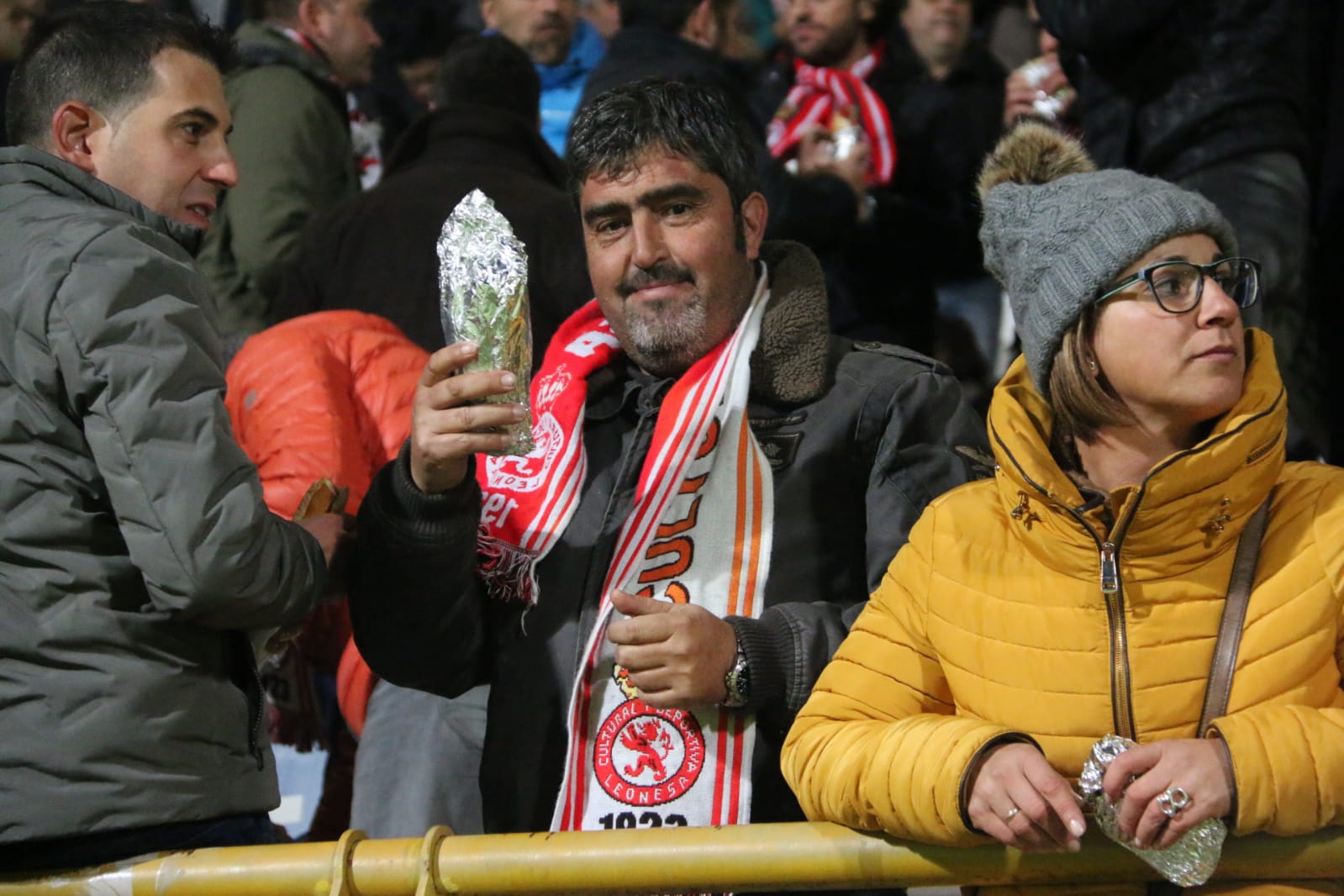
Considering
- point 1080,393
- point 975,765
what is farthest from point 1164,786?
point 1080,393

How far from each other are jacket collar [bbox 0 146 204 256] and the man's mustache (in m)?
0.88

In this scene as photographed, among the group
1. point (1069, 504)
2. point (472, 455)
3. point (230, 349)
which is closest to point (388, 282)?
point (230, 349)

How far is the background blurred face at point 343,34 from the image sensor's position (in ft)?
19.9

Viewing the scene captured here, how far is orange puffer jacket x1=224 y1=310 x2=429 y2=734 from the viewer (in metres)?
3.86

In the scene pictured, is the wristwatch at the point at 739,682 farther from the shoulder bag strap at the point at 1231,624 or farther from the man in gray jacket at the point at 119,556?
the shoulder bag strap at the point at 1231,624

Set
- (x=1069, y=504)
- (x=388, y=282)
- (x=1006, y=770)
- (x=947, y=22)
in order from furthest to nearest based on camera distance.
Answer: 1. (x=947, y=22)
2. (x=388, y=282)
3. (x=1069, y=504)
4. (x=1006, y=770)

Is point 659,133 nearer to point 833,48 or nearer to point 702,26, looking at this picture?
point 702,26

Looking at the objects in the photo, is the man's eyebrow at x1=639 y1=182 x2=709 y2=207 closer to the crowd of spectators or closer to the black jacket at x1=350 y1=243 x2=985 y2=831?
the crowd of spectators

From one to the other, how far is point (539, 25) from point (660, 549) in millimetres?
3388

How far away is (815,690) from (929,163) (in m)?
3.44

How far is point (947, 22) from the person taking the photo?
6.54m

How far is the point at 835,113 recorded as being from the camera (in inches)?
→ 227

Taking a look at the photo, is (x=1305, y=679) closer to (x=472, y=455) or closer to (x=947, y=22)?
(x=472, y=455)

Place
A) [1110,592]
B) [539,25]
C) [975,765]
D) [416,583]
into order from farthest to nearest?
[539,25]
[416,583]
[1110,592]
[975,765]
